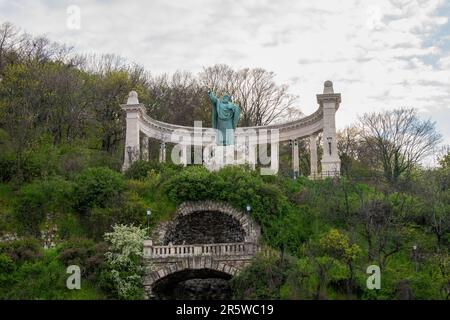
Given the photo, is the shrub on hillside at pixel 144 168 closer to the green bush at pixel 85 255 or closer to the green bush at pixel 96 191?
the green bush at pixel 96 191

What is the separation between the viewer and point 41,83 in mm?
49875

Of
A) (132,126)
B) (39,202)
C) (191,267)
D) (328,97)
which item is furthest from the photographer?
(132,126)

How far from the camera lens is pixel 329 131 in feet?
156

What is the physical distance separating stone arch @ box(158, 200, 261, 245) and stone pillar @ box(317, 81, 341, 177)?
9860 mm

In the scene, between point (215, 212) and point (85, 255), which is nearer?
point (85, 255)

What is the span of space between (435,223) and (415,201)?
405 centimetres

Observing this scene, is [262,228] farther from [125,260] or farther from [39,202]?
[39,202]

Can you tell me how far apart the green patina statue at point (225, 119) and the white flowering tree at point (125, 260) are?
41.8ft

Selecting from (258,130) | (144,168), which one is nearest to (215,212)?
(144,168)

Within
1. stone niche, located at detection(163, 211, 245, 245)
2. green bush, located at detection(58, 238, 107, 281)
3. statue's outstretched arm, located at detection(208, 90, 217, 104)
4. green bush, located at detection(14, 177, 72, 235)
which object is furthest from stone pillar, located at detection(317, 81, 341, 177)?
green bush, located at detection(58, 238, 107, 281)

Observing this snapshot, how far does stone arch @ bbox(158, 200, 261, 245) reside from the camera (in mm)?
39219

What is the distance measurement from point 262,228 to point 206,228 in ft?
12.8

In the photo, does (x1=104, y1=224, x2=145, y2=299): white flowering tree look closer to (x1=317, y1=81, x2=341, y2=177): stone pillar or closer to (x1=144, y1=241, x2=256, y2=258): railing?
(x1=144, y1=241, x2=256, y2=258): railing

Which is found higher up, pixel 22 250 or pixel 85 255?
pixel 22 250
